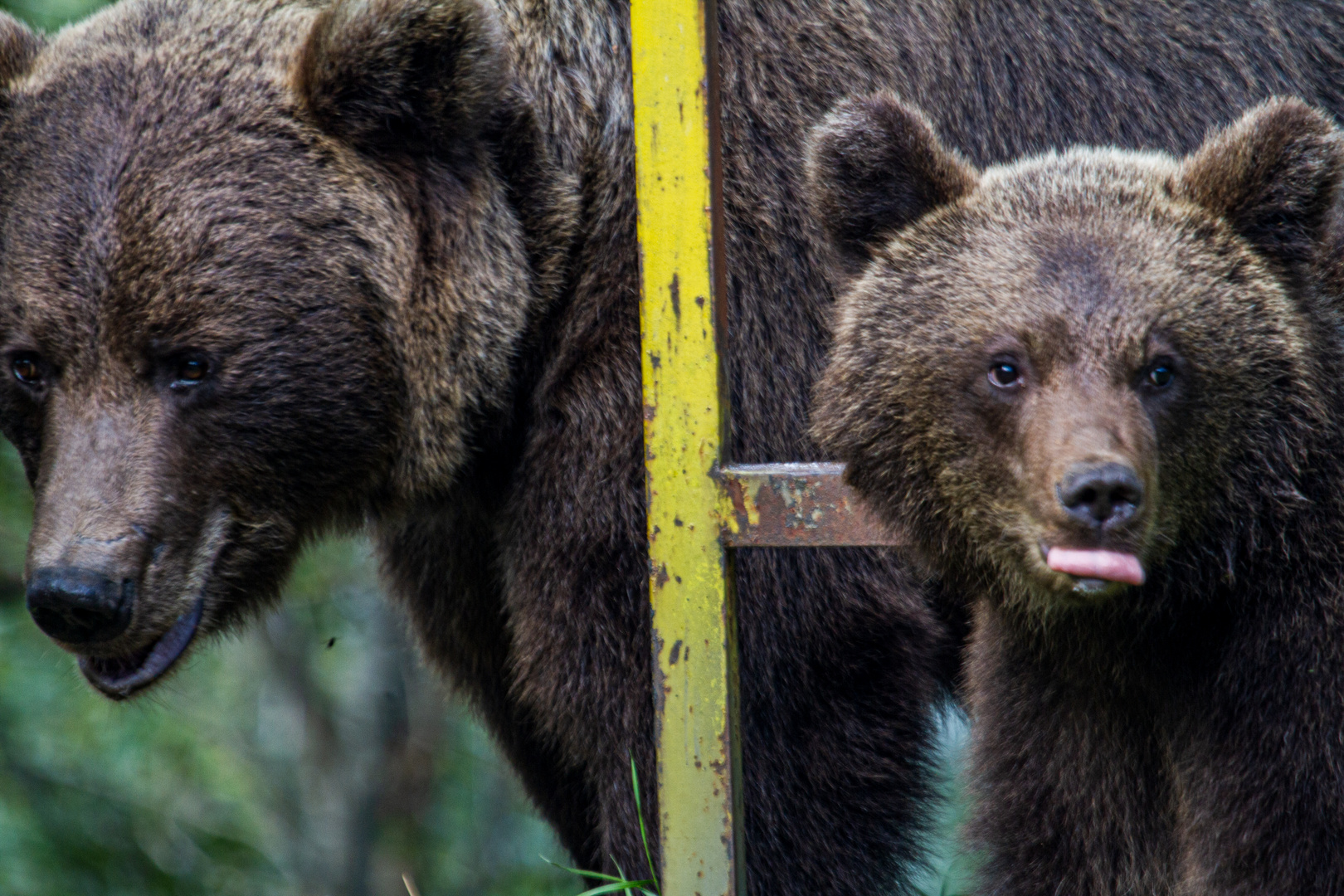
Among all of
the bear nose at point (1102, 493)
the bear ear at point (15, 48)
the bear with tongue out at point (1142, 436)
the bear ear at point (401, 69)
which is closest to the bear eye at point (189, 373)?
the bear ear at point (401, 69)

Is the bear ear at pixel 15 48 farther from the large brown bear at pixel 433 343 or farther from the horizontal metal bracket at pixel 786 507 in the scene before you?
the horizontal metal bracket at pixel 786 507

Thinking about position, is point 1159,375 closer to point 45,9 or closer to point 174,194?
point 174,194

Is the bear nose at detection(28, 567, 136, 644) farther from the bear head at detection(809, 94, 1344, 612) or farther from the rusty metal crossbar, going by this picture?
the bear head at detection(809, 94, 1344, 612)

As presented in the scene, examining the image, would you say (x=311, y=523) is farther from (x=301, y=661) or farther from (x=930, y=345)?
(x=301, y=661)

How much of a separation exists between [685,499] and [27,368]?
73.1 inches

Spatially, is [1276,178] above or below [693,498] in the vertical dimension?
above

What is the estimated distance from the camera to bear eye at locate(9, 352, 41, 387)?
415 cm

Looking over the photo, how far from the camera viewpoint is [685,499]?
3604 millimetres

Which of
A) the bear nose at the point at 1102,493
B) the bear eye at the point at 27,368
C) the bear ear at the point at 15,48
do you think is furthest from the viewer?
the bear ear at the point at 15,48

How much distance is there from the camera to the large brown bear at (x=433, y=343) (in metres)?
4.05

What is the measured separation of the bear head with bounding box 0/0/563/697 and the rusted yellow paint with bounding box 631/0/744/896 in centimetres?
92

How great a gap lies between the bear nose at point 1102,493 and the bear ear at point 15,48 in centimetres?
323

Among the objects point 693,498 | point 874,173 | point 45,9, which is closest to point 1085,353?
point 874,173

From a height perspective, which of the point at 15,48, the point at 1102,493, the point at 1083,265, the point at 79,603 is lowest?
the point at 79,603
